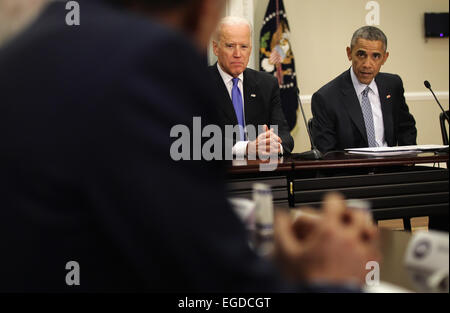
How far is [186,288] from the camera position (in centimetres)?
68

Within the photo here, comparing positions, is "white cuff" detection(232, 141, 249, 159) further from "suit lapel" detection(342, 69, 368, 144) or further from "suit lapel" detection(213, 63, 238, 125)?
"suit lapel" detection(342, 69, 368, 144)

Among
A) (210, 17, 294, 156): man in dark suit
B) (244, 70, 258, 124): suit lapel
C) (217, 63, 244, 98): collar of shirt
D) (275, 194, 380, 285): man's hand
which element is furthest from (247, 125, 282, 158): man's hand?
(275, 194, 380, 285): man's hand

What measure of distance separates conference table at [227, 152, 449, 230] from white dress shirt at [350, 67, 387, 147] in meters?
0.84

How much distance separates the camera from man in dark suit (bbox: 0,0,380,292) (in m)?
0.65

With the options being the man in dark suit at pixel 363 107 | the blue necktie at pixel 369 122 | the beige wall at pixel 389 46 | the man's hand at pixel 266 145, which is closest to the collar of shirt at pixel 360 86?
the man in dark suit at pixel 363 107

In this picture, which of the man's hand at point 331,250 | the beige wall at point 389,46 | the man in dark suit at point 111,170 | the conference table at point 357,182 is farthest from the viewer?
the beige wall at point 389,46

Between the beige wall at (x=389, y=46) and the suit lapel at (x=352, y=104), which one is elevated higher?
the beige wall at (x=389, y=46)

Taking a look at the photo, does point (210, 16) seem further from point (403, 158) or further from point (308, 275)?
point (403, 158)

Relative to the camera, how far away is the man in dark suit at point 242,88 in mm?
3584

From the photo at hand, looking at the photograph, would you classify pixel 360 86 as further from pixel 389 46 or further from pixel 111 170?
pixel 111 170

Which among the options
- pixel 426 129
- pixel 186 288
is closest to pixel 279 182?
pixel 186 288

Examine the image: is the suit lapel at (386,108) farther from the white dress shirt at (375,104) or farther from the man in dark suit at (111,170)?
the man in dark suit at (111,170)

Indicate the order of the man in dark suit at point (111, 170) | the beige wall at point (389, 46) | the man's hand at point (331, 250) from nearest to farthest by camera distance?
the man in dark suit at point (111, 170), the man's hand at point (331, 250), the beige wall at point (389, 46)
